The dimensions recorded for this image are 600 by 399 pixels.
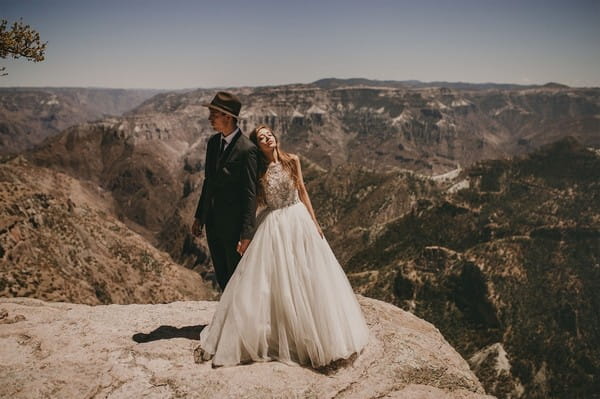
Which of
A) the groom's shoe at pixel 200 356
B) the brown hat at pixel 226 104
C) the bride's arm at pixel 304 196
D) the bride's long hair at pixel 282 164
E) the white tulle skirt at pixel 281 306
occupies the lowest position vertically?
the groom's shoe at pixel 200 356

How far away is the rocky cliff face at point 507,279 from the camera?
260 ft

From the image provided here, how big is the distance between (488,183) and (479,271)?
72.2 m

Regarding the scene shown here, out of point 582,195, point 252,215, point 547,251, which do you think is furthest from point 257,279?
point 582,195

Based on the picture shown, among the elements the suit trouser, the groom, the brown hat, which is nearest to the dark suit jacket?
the groom

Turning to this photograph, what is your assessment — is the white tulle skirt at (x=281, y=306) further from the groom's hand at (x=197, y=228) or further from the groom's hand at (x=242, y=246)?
the groom's hand at (x=197, y=228)

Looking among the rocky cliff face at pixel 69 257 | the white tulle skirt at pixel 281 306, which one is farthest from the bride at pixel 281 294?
the rocky cliff face at pixel 69 257

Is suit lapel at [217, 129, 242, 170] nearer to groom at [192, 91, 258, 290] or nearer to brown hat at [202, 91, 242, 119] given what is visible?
groom at [192, 91, 258, 290]

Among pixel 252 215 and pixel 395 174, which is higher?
pixel 252 215

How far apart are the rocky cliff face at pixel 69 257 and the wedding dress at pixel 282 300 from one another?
26078 millimetres

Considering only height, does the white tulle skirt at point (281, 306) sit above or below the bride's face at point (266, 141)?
below

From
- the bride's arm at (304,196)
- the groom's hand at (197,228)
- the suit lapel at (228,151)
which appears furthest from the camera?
the groom's hand at (197,228)

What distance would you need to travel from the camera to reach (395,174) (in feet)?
634

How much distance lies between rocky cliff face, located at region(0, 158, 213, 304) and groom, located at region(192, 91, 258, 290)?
25717 millimetres

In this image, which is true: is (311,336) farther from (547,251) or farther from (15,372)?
(547,251)
